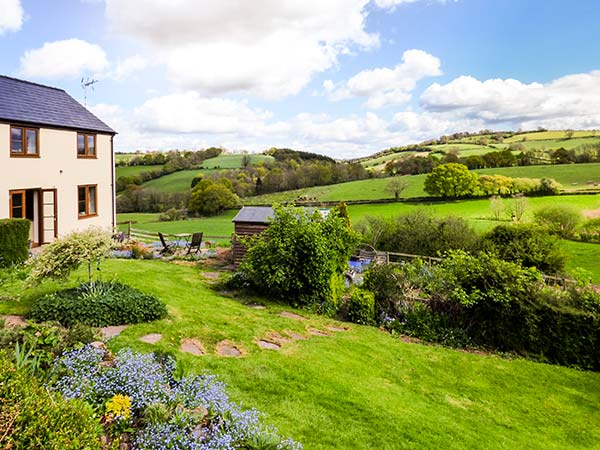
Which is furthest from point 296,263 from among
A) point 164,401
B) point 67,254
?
point 164,401

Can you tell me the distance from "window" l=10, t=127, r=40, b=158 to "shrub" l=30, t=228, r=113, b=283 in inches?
394

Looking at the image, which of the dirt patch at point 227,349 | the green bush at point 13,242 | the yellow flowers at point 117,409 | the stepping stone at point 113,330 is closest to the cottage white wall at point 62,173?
the green bush at point 13,242

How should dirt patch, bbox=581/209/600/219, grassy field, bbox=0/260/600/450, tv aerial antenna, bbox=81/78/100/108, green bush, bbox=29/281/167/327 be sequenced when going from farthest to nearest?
dirt patch, bbox=581/209/600/219 → tv aerial antenna, bbox=81/78/100/108 → green bush, bbox=29/281/167/327 → grassy field, bbox=0/260/600/450

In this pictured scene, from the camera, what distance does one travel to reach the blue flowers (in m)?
3.30

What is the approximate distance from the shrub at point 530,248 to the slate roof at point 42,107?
64.3ft

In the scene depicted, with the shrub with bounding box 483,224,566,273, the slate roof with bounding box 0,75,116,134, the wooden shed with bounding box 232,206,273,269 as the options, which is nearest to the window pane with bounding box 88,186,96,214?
the slate roof with bounding box 0,75,116,134

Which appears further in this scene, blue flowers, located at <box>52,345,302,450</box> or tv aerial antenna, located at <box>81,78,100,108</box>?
tv aerial antenna, located at <box>81,78,100,108</box>

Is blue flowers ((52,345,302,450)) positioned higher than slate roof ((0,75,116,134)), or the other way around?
slate roof ((0,75,116,134))

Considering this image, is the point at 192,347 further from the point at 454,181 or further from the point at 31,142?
the point at 454,181

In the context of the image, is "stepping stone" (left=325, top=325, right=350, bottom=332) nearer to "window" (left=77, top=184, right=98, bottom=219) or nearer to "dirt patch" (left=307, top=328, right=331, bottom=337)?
"dirt patch" (left=307, top=328, right=331, bottom=337)

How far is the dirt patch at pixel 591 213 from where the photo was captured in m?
27.4

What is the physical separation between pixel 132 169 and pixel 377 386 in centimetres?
6948

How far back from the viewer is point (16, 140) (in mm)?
14680

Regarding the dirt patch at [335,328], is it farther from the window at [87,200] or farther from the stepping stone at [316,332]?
the window at [87,200]
